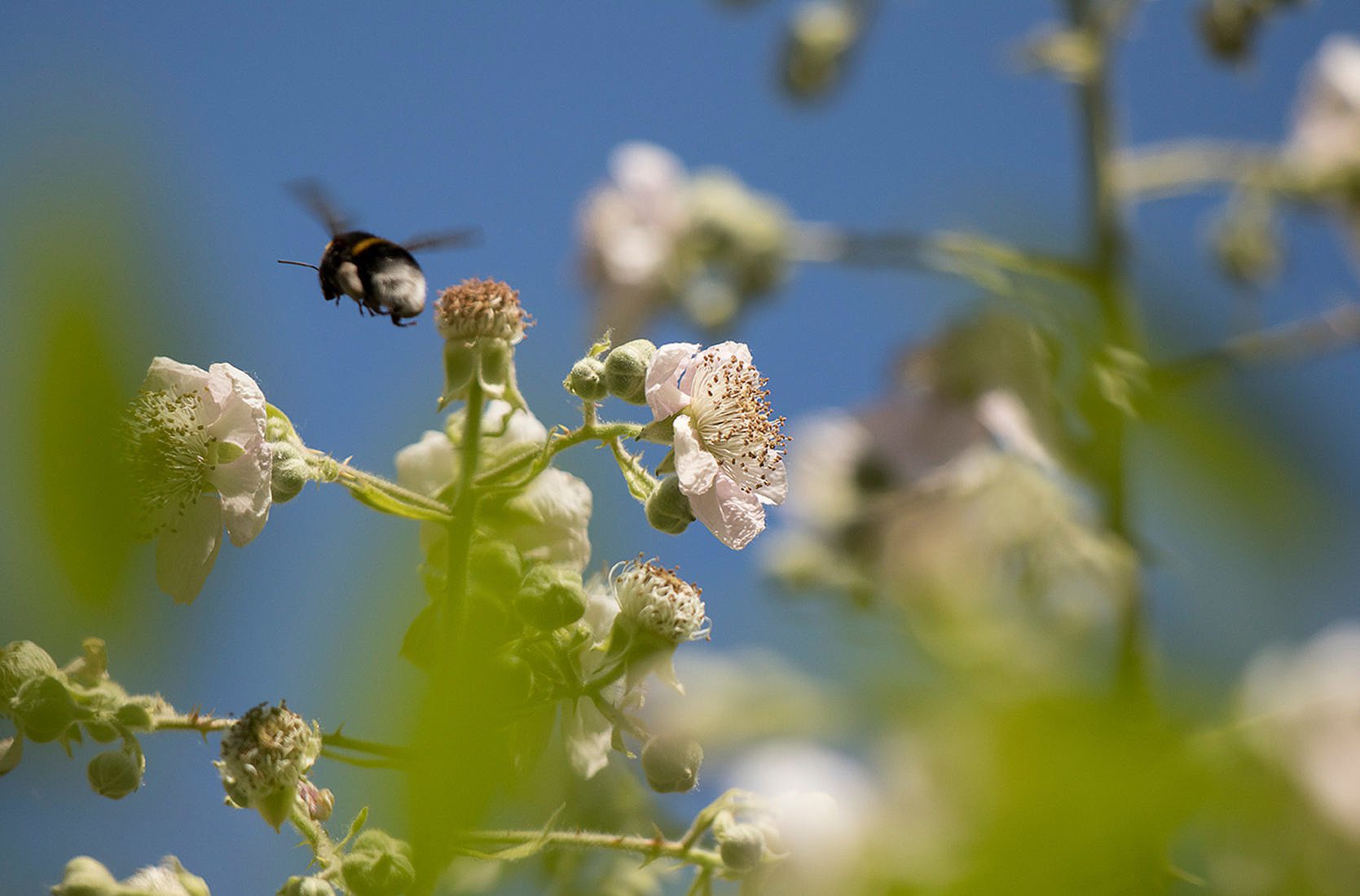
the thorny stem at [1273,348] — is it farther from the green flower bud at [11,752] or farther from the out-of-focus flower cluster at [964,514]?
the green flower bud at [11,752]

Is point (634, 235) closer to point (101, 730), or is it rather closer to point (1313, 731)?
point (101, 730)

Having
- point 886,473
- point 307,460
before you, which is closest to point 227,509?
point 307,460

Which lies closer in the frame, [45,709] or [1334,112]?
[45,709]

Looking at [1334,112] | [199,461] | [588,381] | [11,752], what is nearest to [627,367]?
[588,381]

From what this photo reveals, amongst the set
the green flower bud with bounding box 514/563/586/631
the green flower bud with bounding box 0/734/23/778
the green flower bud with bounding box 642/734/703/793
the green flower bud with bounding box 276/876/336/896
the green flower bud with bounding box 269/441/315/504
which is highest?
the green flower bud with bounding box 269/441/315/504

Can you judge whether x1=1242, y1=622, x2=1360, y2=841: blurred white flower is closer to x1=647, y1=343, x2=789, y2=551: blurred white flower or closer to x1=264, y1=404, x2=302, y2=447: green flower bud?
x1=647, y1=343, x2=789, y2=551: blurred white flower

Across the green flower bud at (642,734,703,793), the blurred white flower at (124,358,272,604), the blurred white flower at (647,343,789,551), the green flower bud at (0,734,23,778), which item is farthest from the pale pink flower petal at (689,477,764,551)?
the green flower bud at (0,734,23,778)

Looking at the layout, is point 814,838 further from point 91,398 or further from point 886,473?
point 886,473
